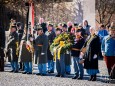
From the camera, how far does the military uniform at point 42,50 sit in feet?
47.5

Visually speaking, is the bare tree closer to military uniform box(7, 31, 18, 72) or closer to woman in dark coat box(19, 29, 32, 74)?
military uniform box(7, 31, 18, 72)

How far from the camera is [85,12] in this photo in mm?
15508

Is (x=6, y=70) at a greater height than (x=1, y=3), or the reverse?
(x=1, y=3)

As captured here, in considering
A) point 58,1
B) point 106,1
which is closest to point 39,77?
point 58,1

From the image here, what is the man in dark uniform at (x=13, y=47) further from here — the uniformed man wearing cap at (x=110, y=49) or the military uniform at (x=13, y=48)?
the uniformed man wearing cap at (x=110, y=49)

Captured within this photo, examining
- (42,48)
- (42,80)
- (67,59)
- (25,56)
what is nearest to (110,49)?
(67,59)

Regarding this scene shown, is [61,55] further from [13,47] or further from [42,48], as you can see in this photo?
[13,47]

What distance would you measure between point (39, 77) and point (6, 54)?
2651mm

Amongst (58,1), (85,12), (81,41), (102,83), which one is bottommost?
(102,83)

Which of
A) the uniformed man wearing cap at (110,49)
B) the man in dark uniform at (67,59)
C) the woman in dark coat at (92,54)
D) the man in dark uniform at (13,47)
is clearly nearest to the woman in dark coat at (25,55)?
the man in dark uniform at (13,47)

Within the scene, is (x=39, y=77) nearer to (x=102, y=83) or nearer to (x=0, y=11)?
(x=102, y=83)

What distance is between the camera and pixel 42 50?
47.7ft

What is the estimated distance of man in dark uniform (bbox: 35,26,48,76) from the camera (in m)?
14.5

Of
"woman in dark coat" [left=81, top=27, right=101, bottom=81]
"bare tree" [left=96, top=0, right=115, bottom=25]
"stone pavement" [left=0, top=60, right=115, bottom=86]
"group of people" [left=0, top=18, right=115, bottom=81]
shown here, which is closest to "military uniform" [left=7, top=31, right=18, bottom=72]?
"group of people" [left=0, top=18, right=115, bottom=81]
